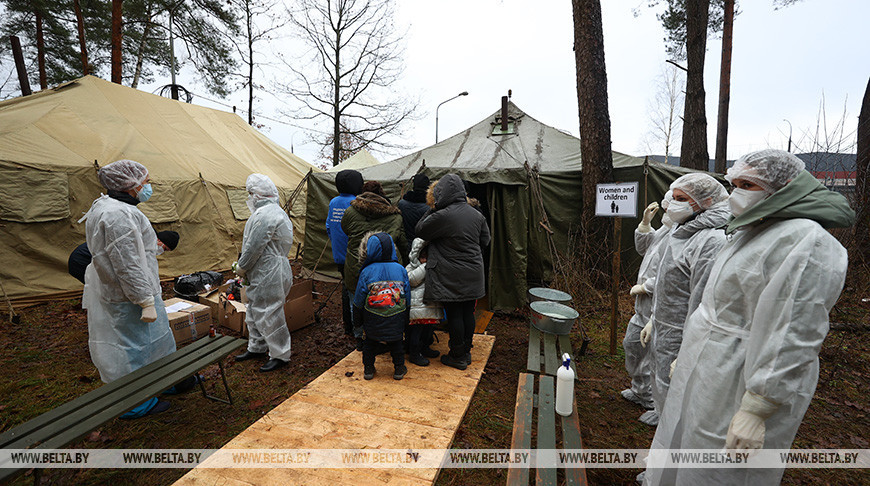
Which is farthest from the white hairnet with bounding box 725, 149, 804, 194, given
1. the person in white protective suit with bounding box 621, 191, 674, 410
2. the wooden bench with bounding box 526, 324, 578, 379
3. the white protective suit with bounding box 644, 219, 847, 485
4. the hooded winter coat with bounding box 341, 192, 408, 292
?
the hooded winter coat with bounding box 341, 192, 408, 292

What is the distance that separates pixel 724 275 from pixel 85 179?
28.4 ft

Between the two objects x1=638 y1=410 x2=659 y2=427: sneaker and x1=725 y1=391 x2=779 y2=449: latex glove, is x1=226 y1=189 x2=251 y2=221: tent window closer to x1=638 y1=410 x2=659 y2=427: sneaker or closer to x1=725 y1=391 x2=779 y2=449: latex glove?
x1=638 y1=410 x2=659 y2=427: sneaker

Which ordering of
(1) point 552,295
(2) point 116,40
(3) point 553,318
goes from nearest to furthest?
(3) point 553,318 → (1) point 552,295 → (2) point 116,40

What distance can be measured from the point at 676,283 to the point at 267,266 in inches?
143

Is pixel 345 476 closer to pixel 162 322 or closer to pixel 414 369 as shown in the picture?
pixel 414 369

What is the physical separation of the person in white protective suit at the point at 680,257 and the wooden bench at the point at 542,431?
2.43 ft

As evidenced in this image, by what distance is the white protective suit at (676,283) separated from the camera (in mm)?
2320

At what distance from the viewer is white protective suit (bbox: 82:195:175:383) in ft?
8.46

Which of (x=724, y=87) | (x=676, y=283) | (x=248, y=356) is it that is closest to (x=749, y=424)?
(x=676, y=283)

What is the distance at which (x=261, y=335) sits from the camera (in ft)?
12.7

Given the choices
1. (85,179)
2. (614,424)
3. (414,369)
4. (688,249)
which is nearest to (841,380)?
(614,424)

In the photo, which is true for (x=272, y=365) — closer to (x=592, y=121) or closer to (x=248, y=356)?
(x=248, y=356)

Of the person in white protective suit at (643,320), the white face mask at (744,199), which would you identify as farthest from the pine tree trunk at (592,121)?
the white face mask at (744,199)

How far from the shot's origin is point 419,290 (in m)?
3.54
